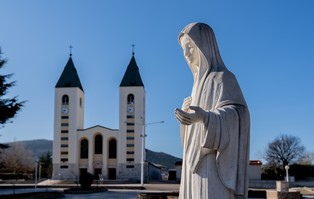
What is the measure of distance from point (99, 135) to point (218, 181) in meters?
74.8

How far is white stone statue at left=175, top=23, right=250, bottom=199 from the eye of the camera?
381 cm

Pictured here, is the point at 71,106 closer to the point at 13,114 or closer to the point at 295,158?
the point at 295,158

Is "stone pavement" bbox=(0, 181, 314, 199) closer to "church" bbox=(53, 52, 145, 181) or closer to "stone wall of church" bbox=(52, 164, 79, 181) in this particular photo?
"church" bbox=(53, 52, 145, 181)

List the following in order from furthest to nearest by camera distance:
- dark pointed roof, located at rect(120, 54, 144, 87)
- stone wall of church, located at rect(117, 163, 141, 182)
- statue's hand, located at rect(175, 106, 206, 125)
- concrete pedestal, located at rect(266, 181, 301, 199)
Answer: dark pointed roof, located at rect(120, 54, 144, 87) < stone wall of church, located at rect(117, 163, 141, 182) < concrete pedestal, located at rect(266, 181, 301, 199) < statue's hand, located at rect(175, 106, 206, 125)

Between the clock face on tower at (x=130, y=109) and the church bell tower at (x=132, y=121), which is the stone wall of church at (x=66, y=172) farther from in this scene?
the clock face on tower at (x=130, y=109)

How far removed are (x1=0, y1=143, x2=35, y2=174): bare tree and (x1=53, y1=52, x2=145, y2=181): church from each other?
43.1 feet

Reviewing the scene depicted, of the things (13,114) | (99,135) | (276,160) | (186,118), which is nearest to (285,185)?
(13,114)

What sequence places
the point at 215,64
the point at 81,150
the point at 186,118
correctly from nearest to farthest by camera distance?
the point at 186,118 → the point at 215,64 → the point at 81,150

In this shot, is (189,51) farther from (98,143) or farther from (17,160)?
(17,160)

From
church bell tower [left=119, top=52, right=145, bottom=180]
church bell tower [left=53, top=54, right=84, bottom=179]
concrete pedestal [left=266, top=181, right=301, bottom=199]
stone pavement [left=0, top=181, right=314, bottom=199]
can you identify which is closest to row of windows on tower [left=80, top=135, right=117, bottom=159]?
church bell tower [left=53, top=54, right=84, bottom=179]

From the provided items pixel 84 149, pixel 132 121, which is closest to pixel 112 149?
pixel 84 149

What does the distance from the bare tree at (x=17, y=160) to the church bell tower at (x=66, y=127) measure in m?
12.1

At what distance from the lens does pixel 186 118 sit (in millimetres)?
3748

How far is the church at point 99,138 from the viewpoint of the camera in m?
73.2
